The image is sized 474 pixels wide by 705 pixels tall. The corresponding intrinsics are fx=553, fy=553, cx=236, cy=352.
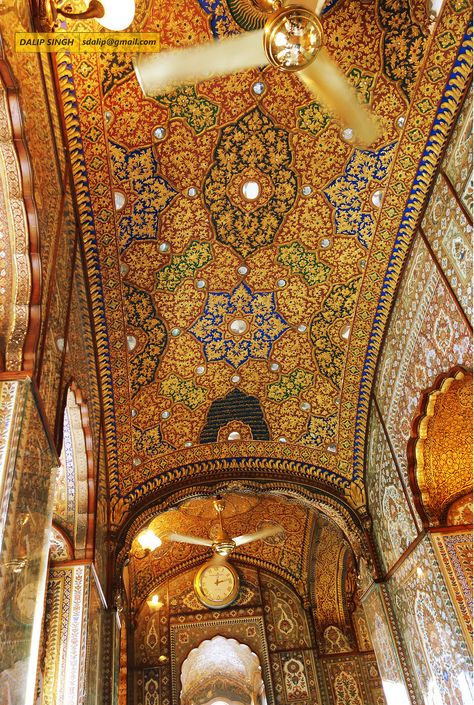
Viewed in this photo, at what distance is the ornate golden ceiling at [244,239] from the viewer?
478 cm

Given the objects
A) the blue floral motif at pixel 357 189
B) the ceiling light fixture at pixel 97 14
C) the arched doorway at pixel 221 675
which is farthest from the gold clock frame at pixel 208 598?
the ceiling light fixture at pixel 97 14

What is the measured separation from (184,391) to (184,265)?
1.83 metres

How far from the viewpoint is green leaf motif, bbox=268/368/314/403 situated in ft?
23.9

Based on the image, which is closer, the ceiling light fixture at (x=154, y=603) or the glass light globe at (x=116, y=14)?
the glass light globe at (x=116, y=14)

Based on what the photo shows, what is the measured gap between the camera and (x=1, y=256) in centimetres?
362

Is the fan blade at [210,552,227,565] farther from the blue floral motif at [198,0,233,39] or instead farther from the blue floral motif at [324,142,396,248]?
the blue floral motif at [198,0,233,39]

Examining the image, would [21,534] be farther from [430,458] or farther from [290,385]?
[290,385]

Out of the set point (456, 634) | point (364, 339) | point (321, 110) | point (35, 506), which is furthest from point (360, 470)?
point (35, 506)

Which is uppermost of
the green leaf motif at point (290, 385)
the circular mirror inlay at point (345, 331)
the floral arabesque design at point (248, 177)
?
the floral arabesque design at point (248, 177)

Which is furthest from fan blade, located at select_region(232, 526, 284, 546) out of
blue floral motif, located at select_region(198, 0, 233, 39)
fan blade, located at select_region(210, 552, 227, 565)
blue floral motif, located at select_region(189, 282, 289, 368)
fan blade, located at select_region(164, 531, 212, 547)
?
blue floral motif, located at select_region(198, 0, 233, 39)

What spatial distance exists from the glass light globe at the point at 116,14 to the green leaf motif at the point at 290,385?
4578 millimetres

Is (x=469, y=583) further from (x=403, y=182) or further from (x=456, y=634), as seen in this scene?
(x=403, y=182)

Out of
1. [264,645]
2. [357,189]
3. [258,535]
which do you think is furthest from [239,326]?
[264,645]

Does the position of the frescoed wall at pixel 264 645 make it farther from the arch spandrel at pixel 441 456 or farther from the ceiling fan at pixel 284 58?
the ceiling fan at pixel 284 58
